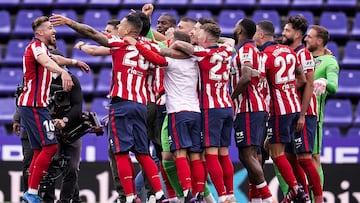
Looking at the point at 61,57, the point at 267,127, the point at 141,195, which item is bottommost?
the point at 141,195

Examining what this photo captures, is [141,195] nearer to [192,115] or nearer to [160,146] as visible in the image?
[160,146]

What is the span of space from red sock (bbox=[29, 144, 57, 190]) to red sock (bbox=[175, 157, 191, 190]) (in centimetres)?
145

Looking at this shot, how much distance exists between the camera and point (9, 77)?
56.4 ft

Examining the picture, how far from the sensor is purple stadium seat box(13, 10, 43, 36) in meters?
18.1

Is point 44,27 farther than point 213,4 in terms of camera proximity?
No

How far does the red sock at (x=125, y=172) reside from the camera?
10172 millimetres

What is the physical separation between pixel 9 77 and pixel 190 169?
24.0ft

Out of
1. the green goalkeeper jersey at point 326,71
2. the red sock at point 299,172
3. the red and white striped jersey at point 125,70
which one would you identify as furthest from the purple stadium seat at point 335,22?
the red and white striped jersey at point 125,70

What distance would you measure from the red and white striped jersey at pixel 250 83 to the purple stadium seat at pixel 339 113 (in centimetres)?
583

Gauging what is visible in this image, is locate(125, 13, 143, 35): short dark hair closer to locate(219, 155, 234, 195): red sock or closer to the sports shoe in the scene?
locate(219, 155, 234, 195): red sock

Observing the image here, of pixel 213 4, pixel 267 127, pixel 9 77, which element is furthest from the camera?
pixel 213 4

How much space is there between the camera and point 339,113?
16.5 m

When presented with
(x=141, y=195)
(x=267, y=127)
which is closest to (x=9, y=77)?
(x=141, y=195)

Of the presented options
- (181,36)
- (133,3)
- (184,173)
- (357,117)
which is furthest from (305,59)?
(133,3)
